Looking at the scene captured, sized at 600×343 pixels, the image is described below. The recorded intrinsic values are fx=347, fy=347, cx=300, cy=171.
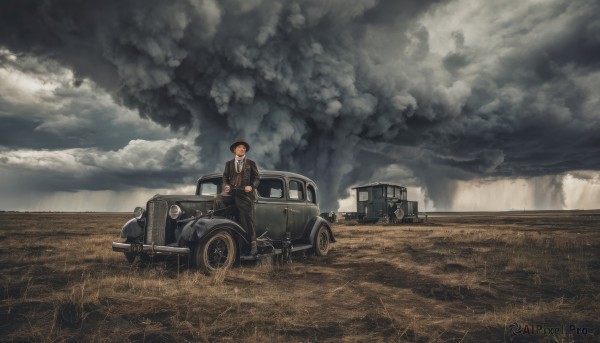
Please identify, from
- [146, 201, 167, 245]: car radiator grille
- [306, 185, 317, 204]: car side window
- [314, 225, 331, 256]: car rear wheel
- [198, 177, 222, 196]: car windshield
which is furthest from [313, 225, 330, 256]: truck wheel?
[146, 201, 167, 245]: car radiator grille

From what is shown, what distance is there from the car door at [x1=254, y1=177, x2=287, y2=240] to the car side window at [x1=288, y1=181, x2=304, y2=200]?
32 cm

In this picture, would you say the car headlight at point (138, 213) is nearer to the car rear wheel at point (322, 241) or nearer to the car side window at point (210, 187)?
the car side window at point (210, 187)

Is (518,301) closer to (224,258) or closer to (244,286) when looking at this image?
(244,286)

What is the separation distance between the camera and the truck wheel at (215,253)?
5.70m

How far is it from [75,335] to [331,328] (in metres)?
2.34

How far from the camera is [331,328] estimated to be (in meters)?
3.39

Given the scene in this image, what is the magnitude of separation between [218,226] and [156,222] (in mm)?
1270

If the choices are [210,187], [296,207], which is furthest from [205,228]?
[296,207]

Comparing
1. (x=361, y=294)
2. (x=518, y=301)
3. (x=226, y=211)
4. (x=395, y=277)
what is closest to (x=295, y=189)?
(x=226, y=211)

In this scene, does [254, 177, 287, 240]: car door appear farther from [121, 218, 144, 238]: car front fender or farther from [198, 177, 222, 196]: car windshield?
[121, 218, 144, 238]: car front fender

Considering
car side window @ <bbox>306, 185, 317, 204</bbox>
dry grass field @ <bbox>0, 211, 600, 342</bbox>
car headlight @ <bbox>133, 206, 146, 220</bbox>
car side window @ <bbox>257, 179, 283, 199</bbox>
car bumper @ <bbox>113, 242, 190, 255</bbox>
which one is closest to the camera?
dry grass field @ <bbox>0, 211, 600, 342</bbox>

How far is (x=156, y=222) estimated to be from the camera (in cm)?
632

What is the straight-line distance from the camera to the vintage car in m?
5.83

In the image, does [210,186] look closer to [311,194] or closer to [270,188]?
[270,188]
